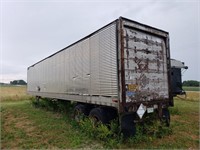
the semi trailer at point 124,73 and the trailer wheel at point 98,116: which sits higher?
the semi trailer at point 124,73

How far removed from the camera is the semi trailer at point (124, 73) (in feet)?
15.6

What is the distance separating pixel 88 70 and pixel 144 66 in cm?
185

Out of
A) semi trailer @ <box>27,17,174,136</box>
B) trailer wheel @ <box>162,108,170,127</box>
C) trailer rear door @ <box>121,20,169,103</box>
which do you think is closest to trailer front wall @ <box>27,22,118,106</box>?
semi trailer @ <box>27,17,174,136</box>

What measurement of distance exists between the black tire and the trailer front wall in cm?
60

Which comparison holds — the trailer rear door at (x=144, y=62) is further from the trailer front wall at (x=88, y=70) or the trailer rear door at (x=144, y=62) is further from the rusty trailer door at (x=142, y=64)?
the trailer front wall at (x=88, y=70)

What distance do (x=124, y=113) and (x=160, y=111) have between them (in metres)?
1.57

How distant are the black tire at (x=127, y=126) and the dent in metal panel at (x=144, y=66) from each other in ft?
1.69

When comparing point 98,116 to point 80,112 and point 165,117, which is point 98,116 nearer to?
point 80,112

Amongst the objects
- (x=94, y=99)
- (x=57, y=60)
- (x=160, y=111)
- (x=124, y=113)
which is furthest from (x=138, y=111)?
(x=57, y=60)

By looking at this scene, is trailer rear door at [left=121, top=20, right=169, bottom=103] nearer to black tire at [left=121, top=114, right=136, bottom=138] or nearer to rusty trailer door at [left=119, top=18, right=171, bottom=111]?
rusty trailer door at [left=119, top=18, right=171, bottom=111]

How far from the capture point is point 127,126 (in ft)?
16.0

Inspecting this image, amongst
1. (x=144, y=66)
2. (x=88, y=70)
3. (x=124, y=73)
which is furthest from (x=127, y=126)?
(x=88, y=70)

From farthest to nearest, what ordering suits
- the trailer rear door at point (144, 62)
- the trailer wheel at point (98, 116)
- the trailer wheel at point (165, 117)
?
the trailer wheel at point (165, 117) → the trailer wheel at point (98, 116) → the trailer rear door at point (144, 62)

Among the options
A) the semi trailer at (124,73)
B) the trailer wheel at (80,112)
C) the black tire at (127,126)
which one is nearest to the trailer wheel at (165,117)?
the semi trailer at (124,73)
